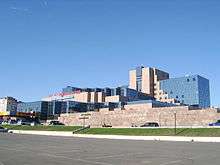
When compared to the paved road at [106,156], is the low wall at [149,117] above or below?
above

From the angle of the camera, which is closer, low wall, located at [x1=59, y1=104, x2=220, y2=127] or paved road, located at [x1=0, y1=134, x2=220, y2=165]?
paved road, located at [x1=0, y1=134, x2=220, y2=165]

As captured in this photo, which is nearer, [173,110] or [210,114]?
[210,114]

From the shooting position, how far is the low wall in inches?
3260

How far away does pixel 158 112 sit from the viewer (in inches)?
3748

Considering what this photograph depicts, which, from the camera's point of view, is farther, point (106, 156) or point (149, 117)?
point (149, 117)

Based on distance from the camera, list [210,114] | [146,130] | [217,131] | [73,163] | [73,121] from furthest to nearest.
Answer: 1. [73,121]
2. [210,114]
3. [146,130]
4. [217,131]
5. [73,163]

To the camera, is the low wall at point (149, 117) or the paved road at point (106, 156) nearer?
the paved road at point (106, 156)

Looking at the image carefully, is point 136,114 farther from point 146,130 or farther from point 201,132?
point 201,132

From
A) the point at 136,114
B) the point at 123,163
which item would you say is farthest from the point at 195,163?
the point at 136,114

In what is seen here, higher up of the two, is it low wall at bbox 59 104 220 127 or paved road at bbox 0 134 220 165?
low wall at bbox 59 104 220 127

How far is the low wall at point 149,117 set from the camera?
82.8m

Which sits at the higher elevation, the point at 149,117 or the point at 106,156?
the point at 149,117

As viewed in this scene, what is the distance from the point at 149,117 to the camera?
97812mm

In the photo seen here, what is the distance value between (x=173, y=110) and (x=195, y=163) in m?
73.5
